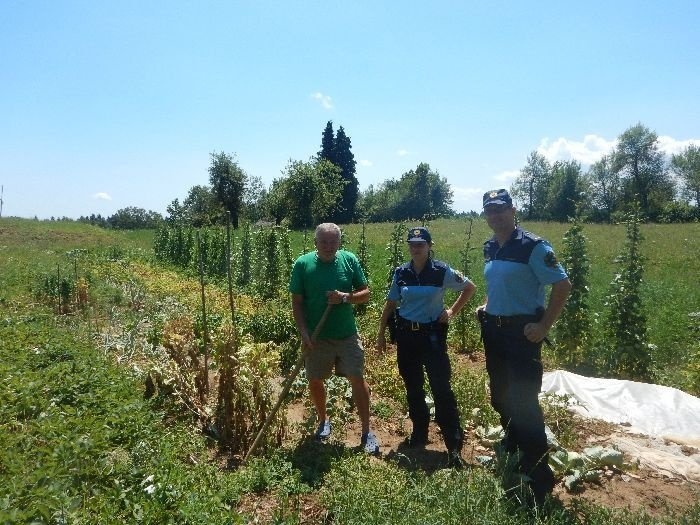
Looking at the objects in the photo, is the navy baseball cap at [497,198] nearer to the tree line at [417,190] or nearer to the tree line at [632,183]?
the tree line at [417,190]

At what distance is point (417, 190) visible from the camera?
72375 mm

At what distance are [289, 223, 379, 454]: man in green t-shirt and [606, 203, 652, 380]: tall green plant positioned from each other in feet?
13.6

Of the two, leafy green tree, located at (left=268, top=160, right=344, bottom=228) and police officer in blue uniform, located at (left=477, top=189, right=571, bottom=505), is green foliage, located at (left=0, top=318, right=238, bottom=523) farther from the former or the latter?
leafy green tree, located at (left=268, top=160, right=344, bottom=228)

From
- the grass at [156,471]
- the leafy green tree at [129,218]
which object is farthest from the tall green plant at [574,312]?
the leafy green tree at [129,218]

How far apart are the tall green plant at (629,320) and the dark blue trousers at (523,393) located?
13.0 ft

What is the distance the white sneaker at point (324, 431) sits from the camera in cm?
438

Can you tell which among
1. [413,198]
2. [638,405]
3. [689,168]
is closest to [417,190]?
[413,198]

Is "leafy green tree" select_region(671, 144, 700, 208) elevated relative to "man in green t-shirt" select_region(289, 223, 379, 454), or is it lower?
elevated

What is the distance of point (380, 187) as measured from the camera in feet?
284

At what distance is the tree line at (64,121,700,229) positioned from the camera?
2998 cm

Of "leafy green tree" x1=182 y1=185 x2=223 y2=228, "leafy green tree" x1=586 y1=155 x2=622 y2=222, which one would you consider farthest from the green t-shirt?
"leafy green tree" x1=586 y1=155 x2=622 y2=222

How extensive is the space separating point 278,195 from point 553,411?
90.3 feet

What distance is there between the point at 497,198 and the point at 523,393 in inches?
51.6

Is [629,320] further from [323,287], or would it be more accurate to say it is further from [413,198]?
[413,198]
